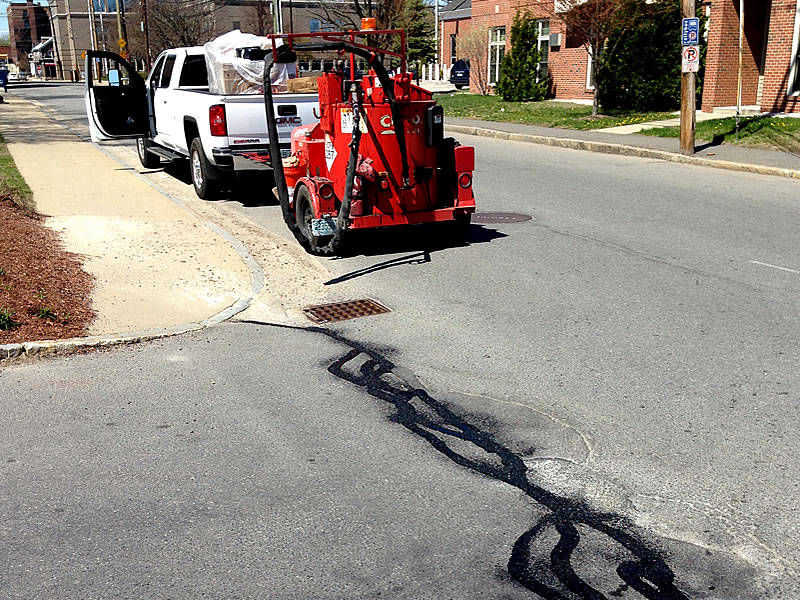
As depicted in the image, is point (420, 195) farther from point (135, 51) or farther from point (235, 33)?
point (135, 51)

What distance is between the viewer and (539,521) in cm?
404

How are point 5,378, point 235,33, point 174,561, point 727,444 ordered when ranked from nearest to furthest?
point 174,561
point 727,444
point 5,378
point 235,33

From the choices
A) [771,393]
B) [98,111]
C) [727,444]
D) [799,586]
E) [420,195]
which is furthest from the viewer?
[98,111]

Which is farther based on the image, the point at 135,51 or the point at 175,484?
the point at 135,51

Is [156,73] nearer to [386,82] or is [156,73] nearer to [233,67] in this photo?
[233,67]

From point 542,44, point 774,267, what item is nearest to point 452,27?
point 542,44

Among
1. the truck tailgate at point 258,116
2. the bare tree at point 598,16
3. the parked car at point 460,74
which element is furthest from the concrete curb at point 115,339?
the parked car at point 460,74

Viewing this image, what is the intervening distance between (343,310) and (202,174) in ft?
20.5

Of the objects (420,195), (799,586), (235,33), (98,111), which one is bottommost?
(799,586)

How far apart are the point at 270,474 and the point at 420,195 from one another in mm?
5205

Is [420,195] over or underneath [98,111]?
underneath

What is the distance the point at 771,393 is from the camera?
17.9 feet

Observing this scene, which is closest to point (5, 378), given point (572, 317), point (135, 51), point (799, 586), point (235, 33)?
point (572, 317)

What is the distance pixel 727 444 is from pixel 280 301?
14.3ft
